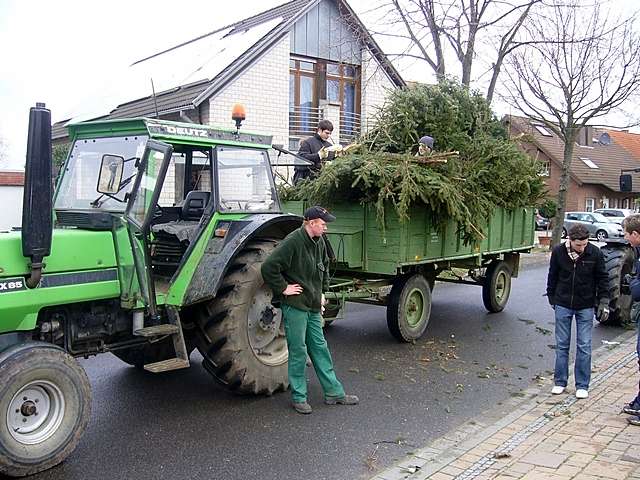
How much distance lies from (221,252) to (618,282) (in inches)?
260

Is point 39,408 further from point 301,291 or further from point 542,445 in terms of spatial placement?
point 542,445

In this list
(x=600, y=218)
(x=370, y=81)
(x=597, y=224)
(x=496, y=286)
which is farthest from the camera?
(x=600, y=218)

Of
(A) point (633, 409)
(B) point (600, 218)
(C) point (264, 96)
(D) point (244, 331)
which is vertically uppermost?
(C) point (264, 96)

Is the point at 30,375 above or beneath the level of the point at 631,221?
beneath

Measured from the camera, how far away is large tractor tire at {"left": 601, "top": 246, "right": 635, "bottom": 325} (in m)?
9.57

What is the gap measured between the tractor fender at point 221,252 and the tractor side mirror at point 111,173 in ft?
2.98

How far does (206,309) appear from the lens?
567 cm

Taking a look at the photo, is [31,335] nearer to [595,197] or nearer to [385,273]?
[385,273]

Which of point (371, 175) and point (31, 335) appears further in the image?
point (371, 175)

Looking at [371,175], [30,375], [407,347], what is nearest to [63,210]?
[30,375]

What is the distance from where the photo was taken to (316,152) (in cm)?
895

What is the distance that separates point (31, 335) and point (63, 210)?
1.20m

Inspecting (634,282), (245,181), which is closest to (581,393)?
(634,282)

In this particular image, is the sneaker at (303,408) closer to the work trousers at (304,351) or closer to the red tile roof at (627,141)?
the work trousers at (304,351)
